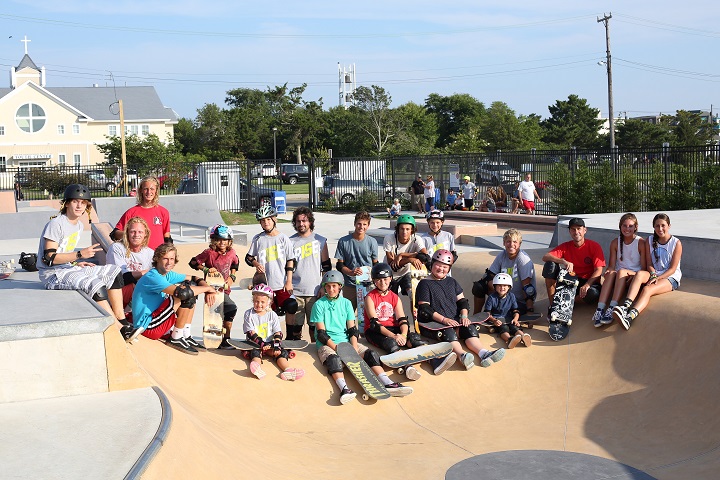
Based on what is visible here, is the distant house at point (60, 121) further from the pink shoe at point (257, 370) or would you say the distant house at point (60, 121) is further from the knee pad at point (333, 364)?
the knee pad at point (333, 364)

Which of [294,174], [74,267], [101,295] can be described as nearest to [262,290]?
[101,295]

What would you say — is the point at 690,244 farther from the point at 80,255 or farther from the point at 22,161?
the point at 22,161

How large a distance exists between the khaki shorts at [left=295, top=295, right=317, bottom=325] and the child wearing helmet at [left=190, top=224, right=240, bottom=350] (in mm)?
667

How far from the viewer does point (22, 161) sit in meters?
67.9

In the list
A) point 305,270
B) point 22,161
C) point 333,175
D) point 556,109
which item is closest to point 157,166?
A: point 333,175

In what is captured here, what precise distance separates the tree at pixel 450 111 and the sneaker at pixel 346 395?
255 ft

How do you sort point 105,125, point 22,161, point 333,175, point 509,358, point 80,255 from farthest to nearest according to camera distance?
point 105,125
point 22,161
point 333,175
point 509,358
point 80,255

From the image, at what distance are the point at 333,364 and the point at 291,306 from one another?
921 millimetres

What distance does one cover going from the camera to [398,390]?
23.7ft

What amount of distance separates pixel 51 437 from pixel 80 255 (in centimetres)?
278

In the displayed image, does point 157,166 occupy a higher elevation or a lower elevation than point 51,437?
higher

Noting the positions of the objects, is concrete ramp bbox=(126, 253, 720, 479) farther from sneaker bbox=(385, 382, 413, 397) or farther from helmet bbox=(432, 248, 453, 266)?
helmet bbox=(432, 248, 453, 266)

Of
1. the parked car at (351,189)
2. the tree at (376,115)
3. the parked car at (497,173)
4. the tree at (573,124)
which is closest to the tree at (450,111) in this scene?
the tree at (573,124)

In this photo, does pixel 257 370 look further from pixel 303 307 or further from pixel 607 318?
pixel 607 318
